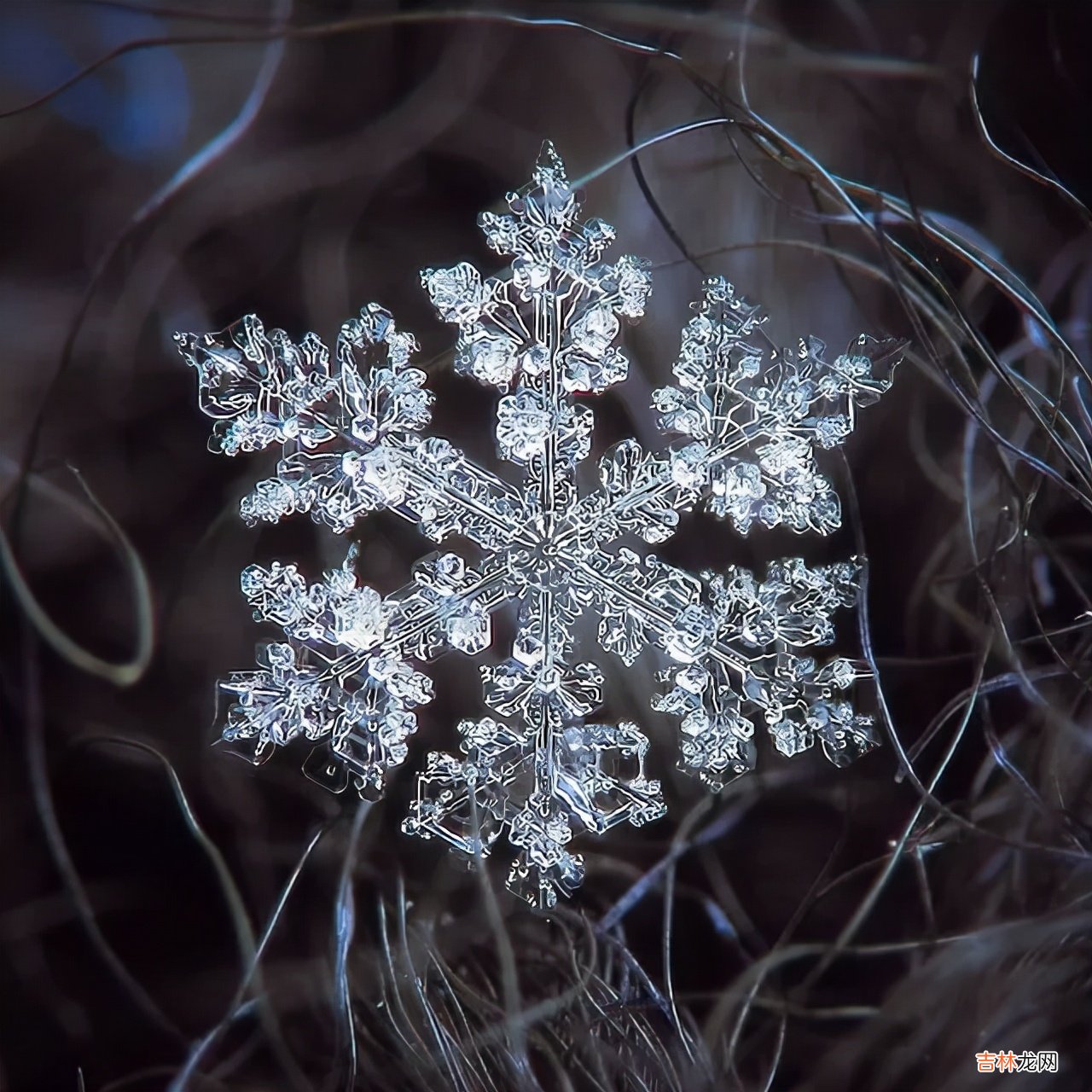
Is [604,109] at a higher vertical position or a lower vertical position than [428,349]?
higher

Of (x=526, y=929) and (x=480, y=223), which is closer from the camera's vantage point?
(x=480, y=223)

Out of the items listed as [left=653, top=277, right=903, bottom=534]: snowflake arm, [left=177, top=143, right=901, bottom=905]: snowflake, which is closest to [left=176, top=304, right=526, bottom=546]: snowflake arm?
[left=177, top=143, right=901, bottom=905]: snowflake

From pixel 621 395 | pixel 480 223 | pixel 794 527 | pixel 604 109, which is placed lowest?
pixel 794 527

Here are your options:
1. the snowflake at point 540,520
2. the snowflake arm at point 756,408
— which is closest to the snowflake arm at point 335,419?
the snowflake at point 540,520

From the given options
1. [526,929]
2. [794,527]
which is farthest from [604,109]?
[526,929]

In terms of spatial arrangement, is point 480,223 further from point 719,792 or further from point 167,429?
point 719,792

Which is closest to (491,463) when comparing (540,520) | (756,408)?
(540,520)
